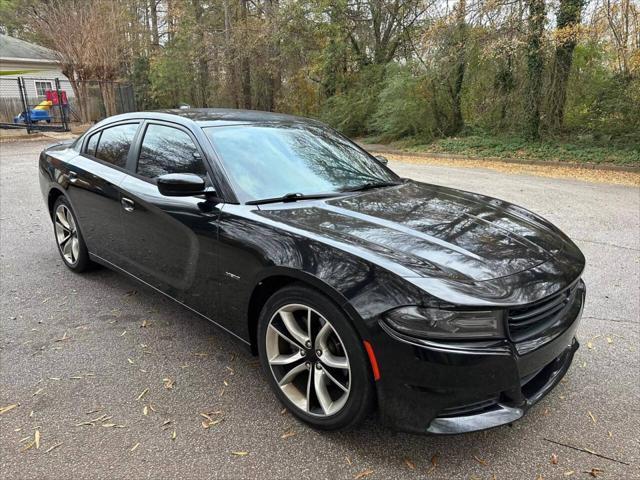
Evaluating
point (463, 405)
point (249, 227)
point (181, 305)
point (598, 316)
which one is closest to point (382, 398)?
point (463, 405)

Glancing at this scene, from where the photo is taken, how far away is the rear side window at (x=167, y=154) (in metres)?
3.08

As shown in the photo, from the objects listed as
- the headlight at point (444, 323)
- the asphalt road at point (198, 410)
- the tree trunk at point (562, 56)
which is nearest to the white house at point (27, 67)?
the tree trunk at point (562, 56)

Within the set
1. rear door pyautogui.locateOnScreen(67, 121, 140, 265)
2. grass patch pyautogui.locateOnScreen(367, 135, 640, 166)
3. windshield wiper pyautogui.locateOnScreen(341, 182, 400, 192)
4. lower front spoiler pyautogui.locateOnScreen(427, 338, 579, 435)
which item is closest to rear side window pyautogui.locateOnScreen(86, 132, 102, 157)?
rear door pyautogui.locateOnScreen(67, 121, 140, 265)

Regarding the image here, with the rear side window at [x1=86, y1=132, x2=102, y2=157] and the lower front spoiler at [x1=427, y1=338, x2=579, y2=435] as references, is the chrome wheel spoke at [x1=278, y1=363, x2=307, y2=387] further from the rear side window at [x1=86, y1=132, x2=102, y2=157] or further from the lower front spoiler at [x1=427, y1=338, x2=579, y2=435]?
the rear side window at [x1=86, y1=132, x2=102, y2=157]

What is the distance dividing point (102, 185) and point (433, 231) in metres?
2.66

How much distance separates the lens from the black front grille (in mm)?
2045

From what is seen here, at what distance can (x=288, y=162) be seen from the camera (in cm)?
312

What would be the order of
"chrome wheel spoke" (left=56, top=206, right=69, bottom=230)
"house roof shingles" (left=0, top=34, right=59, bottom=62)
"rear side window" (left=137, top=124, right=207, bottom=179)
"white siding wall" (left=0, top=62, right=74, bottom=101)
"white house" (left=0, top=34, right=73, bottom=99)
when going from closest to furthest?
"rear side window" (left=137, top=124, right=207, bottom=179) < "chrome wheel spoke" (left=56, top=206, right=69, bottom=230) < "white siding wall" (left=0, top=62, right=74, bottom=101) < "white house" (left=0, top=34, right=73, bottom=99) < "house roof shingles" (left=0, top=34, right=59, bottom=62)

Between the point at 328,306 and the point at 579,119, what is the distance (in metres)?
15.2

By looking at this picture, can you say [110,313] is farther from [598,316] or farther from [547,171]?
[547,171]

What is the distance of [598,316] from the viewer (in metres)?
3.66

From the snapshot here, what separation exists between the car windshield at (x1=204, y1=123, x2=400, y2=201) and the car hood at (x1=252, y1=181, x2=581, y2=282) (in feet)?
0.65

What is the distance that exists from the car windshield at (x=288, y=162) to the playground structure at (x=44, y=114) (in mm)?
19316

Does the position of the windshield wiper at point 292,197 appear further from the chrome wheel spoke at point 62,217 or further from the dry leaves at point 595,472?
the chrome wheel spoke at point 62,217
